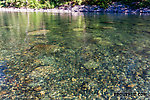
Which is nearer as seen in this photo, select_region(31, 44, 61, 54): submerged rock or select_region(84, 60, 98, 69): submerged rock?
select_region(84, 60, 98, 69): submerged rock

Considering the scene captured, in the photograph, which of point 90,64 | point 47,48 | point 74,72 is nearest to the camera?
point 74,72

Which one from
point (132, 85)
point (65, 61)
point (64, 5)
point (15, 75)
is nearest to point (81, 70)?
point (65, 61)

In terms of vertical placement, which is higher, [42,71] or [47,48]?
[47,48]

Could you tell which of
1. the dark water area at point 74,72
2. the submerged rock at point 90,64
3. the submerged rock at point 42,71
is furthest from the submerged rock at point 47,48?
the submerged rock at point 90,64

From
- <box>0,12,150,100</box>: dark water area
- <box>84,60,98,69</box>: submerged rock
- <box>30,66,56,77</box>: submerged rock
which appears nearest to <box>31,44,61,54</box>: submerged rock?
<box>0,12,150,100</box>: dark water area

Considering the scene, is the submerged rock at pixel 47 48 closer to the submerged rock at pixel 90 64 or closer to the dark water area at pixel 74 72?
the dark water area at pixel 74 72

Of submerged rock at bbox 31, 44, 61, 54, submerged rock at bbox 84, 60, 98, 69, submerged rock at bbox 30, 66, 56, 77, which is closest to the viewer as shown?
submerged rock at bbox 30, 66, 56, 77

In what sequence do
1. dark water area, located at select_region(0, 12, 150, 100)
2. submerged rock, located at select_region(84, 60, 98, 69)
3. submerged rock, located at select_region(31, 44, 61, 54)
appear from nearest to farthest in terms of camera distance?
dark water area, located at select_region(0, 12, 150, 100), submerged rock, located at select_region(84, 60, 98, 69), submerged rock, located at select_region(31, 44, 61, 54)

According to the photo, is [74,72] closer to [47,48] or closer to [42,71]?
[42,71]

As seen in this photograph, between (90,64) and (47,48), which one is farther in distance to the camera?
(47,48)

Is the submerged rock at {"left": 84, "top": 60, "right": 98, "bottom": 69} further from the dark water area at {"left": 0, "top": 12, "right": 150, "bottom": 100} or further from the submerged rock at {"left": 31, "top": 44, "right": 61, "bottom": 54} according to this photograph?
the submerged rock at {"left": 31, "top": 44, "right": 61, "bottom": 54}

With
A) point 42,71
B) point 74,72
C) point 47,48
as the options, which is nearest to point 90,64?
point 74,72

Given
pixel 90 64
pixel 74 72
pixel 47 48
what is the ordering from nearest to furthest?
1. pixel 74 72
2. pixel 90 64
3. pixel 47 48

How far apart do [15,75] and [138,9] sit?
31093 millimetres
